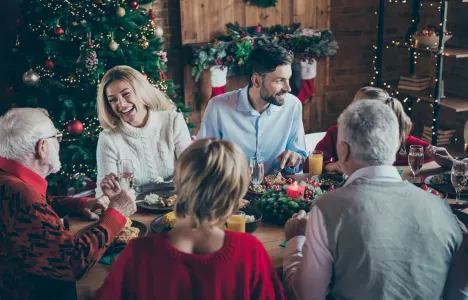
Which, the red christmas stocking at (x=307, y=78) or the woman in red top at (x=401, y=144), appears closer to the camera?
the woman in red top at (x=401, y=144)

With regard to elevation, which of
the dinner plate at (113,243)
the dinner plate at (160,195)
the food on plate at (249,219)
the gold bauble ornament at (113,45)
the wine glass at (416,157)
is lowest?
the dinner plate at (113,243)

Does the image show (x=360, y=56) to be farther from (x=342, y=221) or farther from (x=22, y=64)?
(x=342, y=221)

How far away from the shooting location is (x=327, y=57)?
18.3 ft

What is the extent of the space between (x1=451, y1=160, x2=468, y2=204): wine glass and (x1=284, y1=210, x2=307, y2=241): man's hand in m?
0.77

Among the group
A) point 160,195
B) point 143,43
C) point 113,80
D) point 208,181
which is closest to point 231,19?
point 143,43

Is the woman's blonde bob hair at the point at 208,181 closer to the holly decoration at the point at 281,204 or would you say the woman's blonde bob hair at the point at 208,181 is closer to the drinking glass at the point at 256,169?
the holly decoration at the point at 281,204

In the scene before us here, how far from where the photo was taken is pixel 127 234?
206cm

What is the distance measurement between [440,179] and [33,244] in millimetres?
1882

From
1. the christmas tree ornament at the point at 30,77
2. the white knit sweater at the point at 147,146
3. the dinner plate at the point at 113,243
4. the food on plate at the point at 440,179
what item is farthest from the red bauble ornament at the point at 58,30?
the food on plate at the point at 440,179

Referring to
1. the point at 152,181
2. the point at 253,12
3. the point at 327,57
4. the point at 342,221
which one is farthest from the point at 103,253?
the point at 327,57

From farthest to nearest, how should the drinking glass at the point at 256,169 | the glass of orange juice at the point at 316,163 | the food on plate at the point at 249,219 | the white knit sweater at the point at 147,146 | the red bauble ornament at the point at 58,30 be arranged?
the red bauble ornament at the point at 58,30
the white knit sweater at the point at 147,146
the glass of orange juice at the point at 316,163
the drinking glass at the point at 256,169
the food on plate at the point at 249,219

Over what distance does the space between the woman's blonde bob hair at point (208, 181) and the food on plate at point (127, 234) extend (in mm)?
588

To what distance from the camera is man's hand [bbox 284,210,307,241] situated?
2.03 meters

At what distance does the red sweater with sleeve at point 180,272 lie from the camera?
4.93 ft
